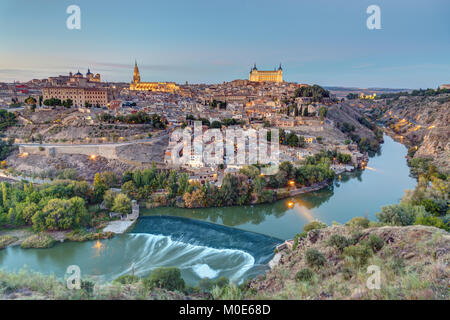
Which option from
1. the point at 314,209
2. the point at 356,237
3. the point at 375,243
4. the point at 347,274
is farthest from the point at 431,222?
the point at 314,209

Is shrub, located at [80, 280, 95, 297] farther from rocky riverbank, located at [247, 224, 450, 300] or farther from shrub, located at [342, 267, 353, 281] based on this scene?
shrub, located at [342, 267, 353, 281]

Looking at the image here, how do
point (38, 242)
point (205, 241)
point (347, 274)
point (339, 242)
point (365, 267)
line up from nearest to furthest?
1. point (347, 274)
2. point (365, 267)
3. point (339, 242)
4. point (38, 242)
5. point (205, 241)

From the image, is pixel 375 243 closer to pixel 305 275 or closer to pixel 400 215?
pixel 305 275

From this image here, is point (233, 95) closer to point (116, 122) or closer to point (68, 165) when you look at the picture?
point (116, 122)

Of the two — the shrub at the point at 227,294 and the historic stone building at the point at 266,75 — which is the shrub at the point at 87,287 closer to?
the shrub at the point at 227,294

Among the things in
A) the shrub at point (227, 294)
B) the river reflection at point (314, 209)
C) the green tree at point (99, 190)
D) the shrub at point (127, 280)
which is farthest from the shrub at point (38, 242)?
the shrub at point (227, 294)
